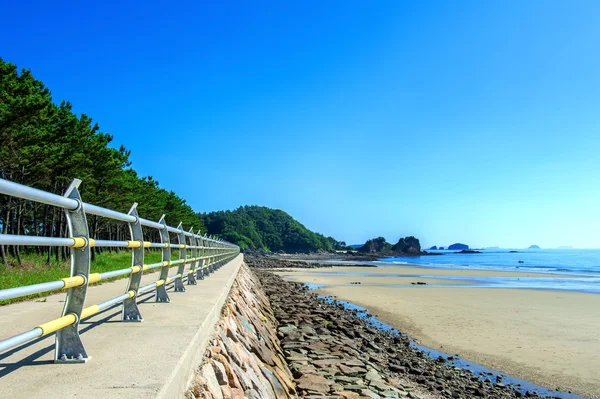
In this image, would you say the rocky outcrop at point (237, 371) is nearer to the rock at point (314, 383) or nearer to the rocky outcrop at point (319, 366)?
the rocky outcrop at point (319, 366)

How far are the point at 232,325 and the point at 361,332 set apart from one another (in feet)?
21.5

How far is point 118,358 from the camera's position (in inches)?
126

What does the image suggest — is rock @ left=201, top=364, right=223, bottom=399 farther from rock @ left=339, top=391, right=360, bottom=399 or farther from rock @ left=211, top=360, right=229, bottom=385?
rock @ left=339, top=391, right=360, bottom=399

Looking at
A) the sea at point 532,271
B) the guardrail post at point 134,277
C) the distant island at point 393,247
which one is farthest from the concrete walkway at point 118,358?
the distant island at point 393,247

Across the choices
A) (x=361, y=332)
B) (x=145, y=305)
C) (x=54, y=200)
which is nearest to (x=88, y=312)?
(x=54, y=200)

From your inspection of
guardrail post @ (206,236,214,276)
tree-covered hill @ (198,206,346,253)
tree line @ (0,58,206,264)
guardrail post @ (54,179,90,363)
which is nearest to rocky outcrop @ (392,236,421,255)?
tree-covered hill @ (198,206,346,253)

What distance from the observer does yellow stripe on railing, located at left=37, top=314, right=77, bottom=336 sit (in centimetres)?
260

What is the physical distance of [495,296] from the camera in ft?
71.5

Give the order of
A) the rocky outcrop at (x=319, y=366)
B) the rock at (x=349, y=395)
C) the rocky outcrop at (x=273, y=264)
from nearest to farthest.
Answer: the rocky outcrop at (x=319, y=366) → the rock at (x=349, y=395) → the rocky outcrop at (x=273, y=264)

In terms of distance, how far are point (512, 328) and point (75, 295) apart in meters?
13.2

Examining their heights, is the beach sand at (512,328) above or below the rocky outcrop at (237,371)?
below

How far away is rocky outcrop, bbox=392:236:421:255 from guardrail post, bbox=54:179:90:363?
160 m

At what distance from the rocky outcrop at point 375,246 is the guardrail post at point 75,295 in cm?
15065

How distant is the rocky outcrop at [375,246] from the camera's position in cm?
15150
